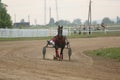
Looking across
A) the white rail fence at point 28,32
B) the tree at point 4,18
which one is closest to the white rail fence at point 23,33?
the white rail fence at point 28,32

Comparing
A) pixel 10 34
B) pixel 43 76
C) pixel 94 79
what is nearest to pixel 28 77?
pixel 43 76

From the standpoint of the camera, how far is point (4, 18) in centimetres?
6731

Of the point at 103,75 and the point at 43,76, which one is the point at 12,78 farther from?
the point at 103,75

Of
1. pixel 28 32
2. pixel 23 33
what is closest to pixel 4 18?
pixel 28 32

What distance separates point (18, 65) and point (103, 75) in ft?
13.0

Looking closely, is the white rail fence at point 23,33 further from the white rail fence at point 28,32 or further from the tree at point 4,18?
the tree at point 4,18

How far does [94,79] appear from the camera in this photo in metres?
12.1

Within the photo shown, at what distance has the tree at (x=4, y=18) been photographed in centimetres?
6631

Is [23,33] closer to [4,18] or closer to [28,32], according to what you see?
[28,32]

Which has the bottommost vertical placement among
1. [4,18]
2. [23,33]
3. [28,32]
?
[23,33]

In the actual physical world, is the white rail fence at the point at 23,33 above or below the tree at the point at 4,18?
below

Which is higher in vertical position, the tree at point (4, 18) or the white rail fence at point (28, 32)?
the tree at point (4, 18)

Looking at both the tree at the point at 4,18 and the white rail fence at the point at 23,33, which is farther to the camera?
the tree at the point at 4,18

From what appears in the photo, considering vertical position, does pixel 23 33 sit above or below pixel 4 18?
below
